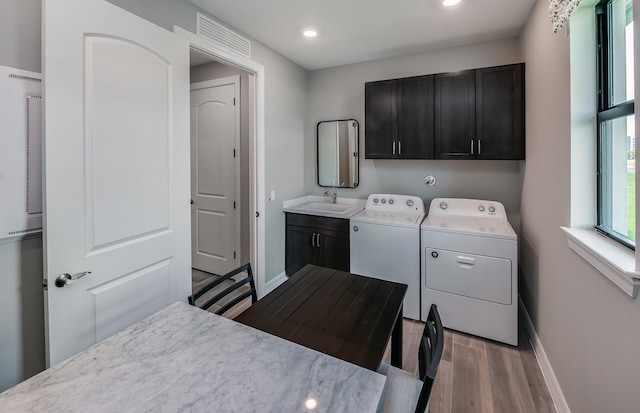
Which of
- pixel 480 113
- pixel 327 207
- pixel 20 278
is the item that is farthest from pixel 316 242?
pixel 20 278

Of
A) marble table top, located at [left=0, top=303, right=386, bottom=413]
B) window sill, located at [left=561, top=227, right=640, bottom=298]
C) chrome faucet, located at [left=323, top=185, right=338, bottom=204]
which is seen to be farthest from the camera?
chrome faucet, located at [left=323, top=185, right=338, bottom=204]

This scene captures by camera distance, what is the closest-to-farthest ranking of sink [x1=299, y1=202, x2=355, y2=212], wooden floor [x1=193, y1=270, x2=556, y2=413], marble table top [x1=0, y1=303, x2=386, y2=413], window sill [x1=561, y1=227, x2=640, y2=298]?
marble table top [x1=0, y1=303, x2=386, y2=413], window sill [x1=561, y1=227, x2=640, y2=298], wooden floor [x1=193, y1=270, x2=556, y2=413], sink [x1=299, y1=202, x2=355, y2=212]

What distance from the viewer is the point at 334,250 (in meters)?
2.93

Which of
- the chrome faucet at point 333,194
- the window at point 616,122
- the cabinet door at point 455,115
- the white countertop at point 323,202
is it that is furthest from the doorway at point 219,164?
the window at point 616,122

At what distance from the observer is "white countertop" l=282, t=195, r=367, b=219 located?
2900 mm

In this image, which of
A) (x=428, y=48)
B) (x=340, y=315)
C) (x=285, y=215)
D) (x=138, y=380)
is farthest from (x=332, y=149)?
(x=138, y=380)

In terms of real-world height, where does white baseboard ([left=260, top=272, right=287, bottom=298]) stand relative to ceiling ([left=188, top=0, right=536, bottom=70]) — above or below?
below

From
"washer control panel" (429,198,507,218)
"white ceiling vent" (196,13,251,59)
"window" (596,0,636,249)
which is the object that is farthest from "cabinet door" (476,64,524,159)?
"white ceiling vent" (196,13,251,59)

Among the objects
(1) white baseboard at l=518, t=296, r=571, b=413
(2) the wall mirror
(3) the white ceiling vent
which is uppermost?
(3) the white ceiling vent

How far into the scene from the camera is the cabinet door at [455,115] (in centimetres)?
254

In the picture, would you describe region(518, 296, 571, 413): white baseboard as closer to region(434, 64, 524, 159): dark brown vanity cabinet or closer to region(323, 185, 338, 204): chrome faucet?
region(434, 64, 524, 159): dark brown vanity cabinet

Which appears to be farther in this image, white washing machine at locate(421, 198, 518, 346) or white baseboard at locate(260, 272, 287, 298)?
white baseboard at locate(260, 272, 287, 298)

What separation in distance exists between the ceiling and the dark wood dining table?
6.28ft

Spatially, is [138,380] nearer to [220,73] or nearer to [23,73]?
[23,73]
